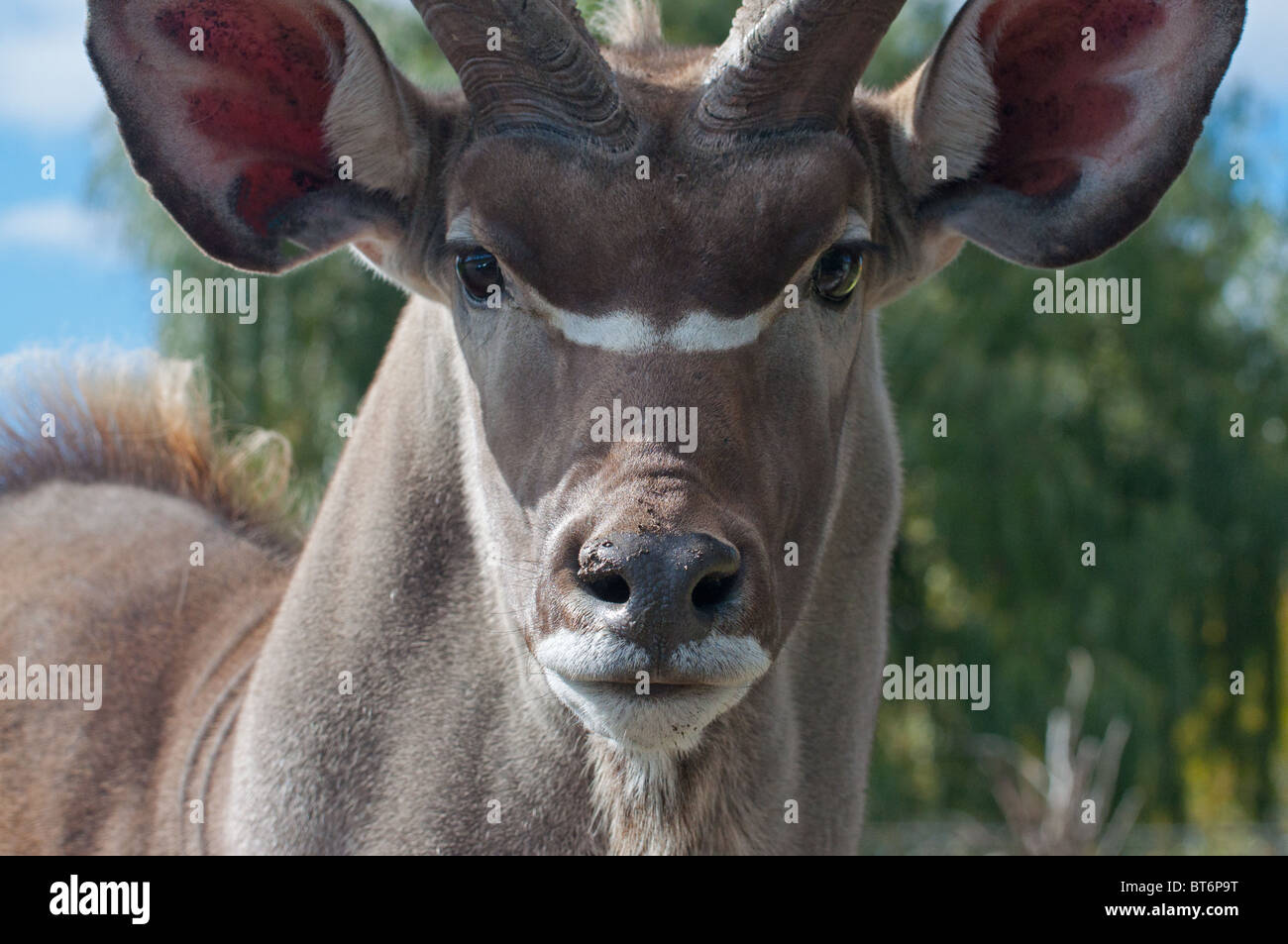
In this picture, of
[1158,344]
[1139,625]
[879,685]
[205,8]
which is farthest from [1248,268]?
[205,8]

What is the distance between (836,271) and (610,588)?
133cm

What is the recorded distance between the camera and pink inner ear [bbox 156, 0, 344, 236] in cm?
408

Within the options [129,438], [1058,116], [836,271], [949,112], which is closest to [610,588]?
[836,271]

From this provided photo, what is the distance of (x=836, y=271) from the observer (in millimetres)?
4031

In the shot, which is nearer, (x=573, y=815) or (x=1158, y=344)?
(x=573, y=815)

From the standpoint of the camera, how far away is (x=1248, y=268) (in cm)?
2450

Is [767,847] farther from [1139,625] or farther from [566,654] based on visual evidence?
[1139,625]

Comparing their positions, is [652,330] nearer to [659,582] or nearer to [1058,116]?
[659,582]

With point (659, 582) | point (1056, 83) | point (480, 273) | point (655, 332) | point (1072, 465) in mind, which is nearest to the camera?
point (659, 582)

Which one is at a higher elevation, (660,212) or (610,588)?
(660,212)

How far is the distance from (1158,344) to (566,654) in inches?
882

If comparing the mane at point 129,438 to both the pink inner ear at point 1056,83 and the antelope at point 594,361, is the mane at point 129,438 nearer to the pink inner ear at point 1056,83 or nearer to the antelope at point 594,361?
the antelope at point 594,361

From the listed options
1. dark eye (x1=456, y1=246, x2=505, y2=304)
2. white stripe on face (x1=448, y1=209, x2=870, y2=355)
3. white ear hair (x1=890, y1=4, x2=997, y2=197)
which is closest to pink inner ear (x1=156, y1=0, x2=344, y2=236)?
dark eye (x1=456, y1=246, x2=505, y2=304)

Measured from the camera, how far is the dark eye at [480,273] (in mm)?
3951
